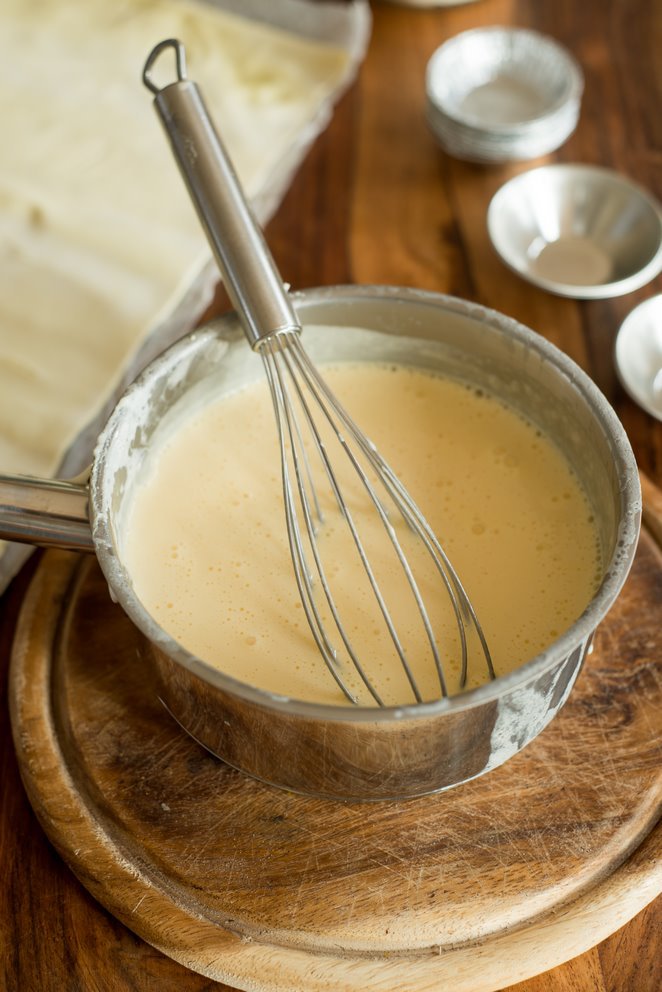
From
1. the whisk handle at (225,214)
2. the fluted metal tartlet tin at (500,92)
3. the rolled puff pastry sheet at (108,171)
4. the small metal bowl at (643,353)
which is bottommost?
the small metal bowl at (643,353)

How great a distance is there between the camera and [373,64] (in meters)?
1.19

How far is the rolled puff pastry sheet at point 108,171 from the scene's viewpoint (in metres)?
0.92

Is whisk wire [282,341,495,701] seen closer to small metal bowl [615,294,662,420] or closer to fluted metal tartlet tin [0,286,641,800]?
fluted metal tartlet tin [0,286,641,800]

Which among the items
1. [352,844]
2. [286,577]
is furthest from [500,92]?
[352,844]

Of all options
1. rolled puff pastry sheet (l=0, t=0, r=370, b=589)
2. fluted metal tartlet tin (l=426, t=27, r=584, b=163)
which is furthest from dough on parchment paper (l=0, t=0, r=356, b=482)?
fluted metal tartlet tin (l=426, t=27, r=584, b=163)

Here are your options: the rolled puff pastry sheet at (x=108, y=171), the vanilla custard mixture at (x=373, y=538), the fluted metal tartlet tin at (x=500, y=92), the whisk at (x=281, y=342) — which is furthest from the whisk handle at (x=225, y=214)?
the fluted metal tartlet tin at (x=500, y=92)

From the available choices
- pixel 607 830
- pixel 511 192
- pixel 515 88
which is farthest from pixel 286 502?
pixel 515 88

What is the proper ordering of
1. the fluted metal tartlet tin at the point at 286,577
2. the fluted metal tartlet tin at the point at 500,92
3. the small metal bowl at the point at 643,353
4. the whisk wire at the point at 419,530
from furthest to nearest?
the fluted metal tartlet tin at the point at 500,92 < the small metal bowl at the point at 643,353 < the whisk wire at the point at 419,530 < the fluted metal tartlet tin at the point at 286,577

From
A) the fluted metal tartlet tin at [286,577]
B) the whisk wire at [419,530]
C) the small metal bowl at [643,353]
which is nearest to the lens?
the fluted metal tartlet tin at [286,577]

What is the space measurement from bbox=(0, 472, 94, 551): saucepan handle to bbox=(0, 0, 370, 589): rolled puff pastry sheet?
18 cm

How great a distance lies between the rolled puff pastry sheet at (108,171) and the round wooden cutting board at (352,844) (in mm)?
194

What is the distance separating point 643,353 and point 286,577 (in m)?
0.40

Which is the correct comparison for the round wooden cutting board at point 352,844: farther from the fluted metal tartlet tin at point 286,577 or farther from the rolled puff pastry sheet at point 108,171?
the rolled puff pastry sheet at point 108,171

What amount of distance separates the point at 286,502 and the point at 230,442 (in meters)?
0.14
